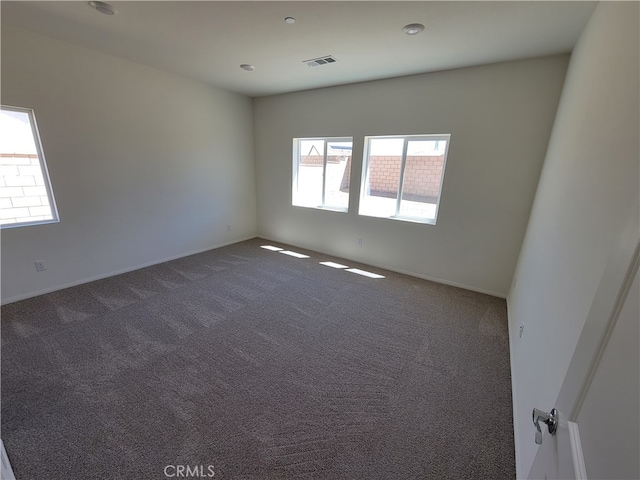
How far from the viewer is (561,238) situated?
1.50 metres

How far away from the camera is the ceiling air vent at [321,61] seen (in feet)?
9.33

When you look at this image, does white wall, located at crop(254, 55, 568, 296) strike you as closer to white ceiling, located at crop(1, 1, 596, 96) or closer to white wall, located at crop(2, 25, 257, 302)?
white ceiling, located at crop(1, 1, 596, 96)

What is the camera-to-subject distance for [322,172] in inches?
178

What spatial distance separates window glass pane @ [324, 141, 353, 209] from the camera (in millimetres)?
4184

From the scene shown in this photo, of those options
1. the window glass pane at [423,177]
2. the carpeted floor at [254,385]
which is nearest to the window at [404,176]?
the window glass pane at [423,177]

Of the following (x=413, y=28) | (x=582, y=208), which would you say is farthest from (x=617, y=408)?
(x=413, y=28)

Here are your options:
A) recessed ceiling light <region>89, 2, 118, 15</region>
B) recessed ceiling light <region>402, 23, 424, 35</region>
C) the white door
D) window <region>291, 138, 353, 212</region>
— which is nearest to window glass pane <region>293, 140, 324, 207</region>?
window <region>291, 138, 353, 212</region>

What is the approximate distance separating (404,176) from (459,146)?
770 millimetres

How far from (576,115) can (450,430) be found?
7.38 feet

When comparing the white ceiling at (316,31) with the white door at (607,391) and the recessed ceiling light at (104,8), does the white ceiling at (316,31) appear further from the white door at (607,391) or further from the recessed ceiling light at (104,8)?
the white door at (607,391)

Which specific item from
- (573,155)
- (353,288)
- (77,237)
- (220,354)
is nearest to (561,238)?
(573,155)

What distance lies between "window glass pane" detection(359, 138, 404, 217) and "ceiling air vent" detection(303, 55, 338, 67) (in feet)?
4.08

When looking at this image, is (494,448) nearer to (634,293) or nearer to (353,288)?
(634,293)

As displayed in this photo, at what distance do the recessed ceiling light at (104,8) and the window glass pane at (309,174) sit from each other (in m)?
2.82
